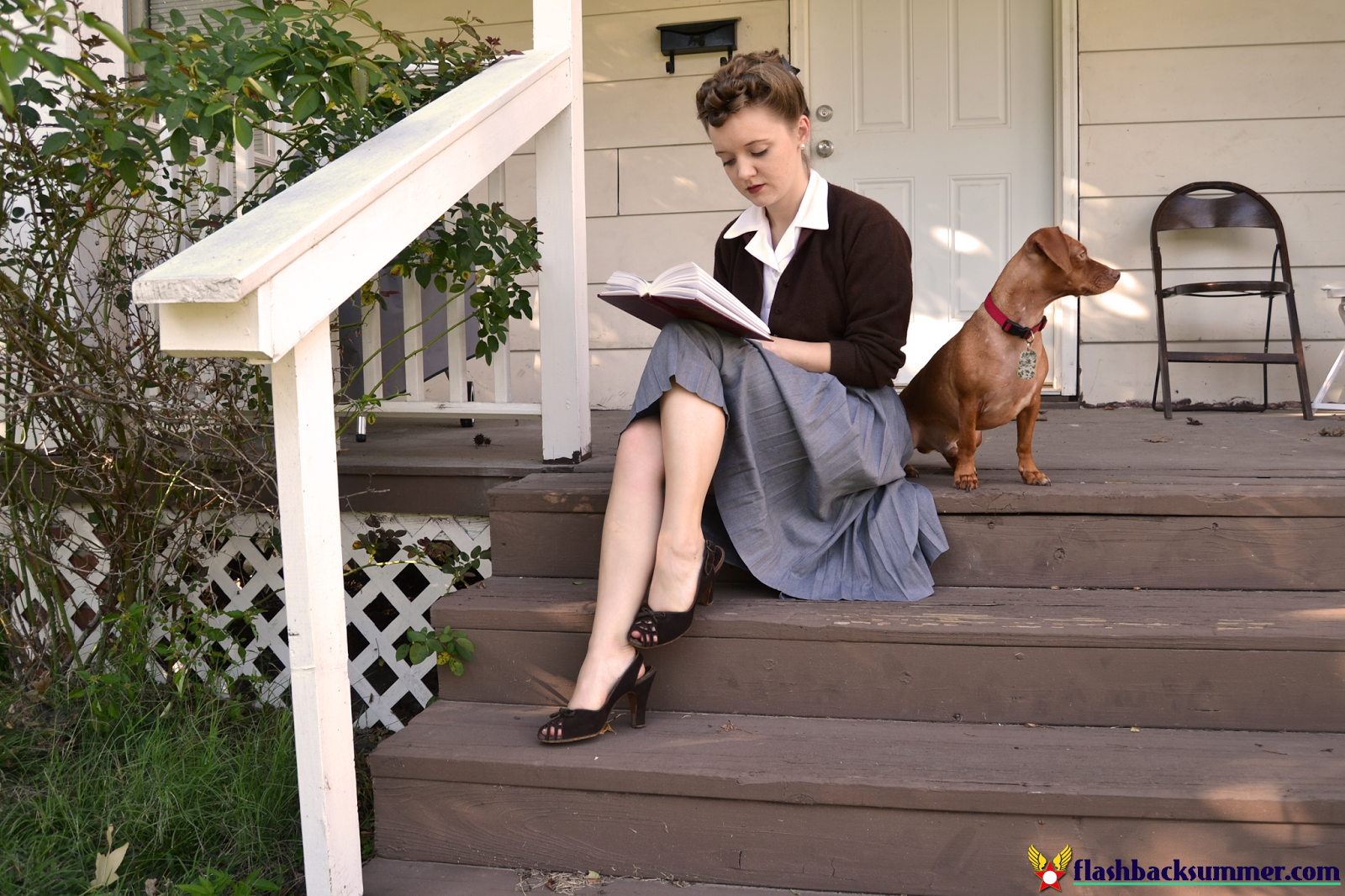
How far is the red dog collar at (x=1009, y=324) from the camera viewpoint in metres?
2.02

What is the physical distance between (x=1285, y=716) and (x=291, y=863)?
179cm

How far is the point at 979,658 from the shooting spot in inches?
66.2

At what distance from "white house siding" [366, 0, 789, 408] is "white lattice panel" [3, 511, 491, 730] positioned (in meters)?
1.92

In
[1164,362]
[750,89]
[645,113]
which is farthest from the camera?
[645,113]

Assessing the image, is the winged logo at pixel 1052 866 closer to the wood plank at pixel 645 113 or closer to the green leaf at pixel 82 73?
the green leaf at pixel 82 73

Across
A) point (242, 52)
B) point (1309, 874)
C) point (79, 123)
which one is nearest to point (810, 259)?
point (242, 52)

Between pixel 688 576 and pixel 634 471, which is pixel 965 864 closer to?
pixel 688 576

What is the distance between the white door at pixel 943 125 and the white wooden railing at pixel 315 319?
2.59 metres

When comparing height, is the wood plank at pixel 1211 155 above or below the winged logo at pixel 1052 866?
above

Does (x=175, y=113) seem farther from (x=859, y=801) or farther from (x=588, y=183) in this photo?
(x=588, y=183)

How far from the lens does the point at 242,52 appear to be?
1.80 metres

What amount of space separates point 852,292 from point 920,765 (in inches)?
37.8

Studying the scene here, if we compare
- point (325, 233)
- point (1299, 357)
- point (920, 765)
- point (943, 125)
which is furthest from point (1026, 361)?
point (943, 125)

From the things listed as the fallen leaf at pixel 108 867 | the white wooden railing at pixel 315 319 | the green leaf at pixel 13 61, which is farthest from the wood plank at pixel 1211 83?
the fallen leaf at pixel 108 867
